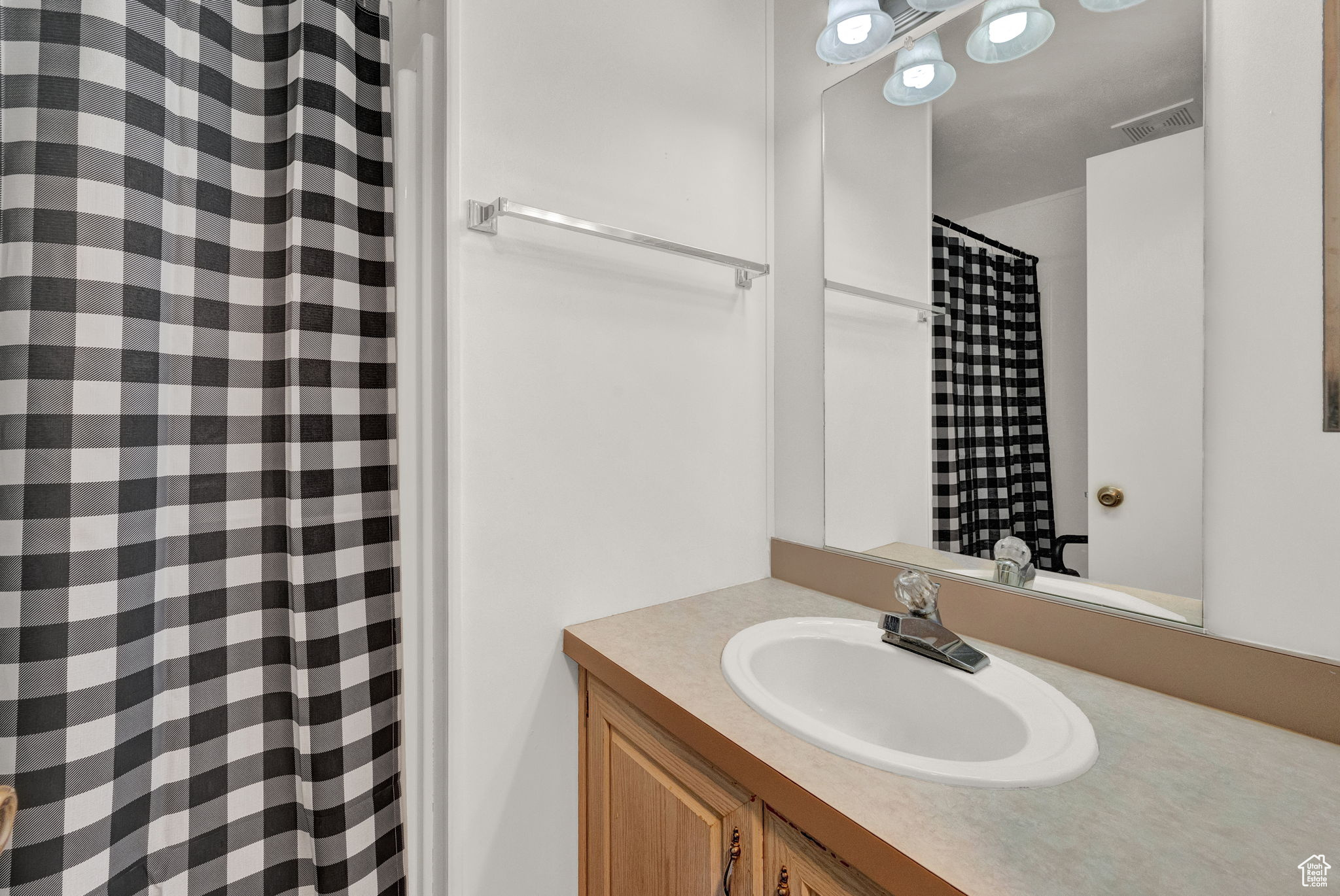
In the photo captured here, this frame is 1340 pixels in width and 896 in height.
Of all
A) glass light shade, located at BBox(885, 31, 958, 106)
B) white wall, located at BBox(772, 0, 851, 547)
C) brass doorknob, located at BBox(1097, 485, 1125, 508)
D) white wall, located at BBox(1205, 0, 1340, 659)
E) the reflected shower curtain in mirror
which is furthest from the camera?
white wall, located at BBox(772, 0, 851, 547)

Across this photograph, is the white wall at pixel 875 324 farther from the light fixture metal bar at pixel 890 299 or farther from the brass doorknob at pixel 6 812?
the brass doorknob at pixel 6 812

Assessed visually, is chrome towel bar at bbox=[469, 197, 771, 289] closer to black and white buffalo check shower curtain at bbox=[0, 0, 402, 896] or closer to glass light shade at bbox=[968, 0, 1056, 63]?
black and white buffalo check shower curtain at bbox=[0, 0, 402, 896]

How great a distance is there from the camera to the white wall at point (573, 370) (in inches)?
40.4

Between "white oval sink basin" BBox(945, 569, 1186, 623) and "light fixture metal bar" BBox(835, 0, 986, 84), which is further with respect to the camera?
"light fixture metal bar" BBox(835, 0, 986, 84)

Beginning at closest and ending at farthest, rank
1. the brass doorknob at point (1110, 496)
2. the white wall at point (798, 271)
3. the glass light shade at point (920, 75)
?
the brass doorknob at point (1110, 496), the glass light shade at point (920, 75), the white wall at point (798, 271)

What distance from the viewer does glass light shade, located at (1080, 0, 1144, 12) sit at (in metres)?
0.90

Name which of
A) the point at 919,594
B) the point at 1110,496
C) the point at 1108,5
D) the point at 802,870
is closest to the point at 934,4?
the point at 1108,5

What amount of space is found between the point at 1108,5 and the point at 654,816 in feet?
4.81

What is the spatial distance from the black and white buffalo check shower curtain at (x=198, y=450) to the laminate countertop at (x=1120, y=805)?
612mm

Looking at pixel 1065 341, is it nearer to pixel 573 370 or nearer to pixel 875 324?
pixel 875 324

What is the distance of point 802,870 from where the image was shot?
27.1 inches

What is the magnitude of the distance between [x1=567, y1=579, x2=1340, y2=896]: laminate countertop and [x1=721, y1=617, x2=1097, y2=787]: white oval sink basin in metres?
0.02

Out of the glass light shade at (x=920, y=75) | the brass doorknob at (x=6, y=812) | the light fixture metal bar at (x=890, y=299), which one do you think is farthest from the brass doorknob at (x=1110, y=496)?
the brass doorknob at (x=6, y=812)

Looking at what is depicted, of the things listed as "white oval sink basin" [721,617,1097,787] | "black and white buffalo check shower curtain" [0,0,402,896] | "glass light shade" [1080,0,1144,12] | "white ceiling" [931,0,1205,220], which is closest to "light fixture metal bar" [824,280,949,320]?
"white ceiling" [931,0,1205,220]
